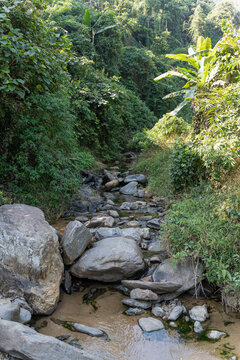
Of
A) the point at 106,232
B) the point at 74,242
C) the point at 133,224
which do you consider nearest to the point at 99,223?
the point at 106,232

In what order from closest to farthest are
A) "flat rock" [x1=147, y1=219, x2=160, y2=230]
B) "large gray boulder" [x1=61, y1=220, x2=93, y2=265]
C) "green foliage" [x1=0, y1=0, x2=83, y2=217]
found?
"large gray boulder" [x1=61, y1=220, x2=93, y2=265] → "green foliage" [x1=0, y1=0, x2=83, y2=217] → "flat rock" [x1=147, y1=219, x2=160, y2=230]

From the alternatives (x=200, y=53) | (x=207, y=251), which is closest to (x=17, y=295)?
(x=207, y=251)

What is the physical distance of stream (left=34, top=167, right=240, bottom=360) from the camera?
9.50 feet

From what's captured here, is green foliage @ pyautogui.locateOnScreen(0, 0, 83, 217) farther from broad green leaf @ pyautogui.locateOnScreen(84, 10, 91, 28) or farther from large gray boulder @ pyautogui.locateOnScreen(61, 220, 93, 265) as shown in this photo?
broad green leaf @ pyautogui.locateOnScreen(84, 10, 91, 28)

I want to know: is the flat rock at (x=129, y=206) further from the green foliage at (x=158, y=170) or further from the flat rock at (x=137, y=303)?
the flat rock at (x=137, y=303)

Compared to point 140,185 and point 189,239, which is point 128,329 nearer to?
point 189,239

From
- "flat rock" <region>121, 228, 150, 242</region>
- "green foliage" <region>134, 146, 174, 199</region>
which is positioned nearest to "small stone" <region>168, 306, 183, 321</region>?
"flat rock" <region>121, 228, 150, 242</region>

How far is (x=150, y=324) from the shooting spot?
327cm

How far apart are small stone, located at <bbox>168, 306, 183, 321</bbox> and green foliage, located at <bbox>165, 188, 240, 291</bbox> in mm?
545

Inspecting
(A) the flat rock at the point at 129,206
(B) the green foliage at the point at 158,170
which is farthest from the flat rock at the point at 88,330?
(B) the green foliage at the point at 158,170

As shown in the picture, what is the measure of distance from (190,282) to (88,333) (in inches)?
58.5

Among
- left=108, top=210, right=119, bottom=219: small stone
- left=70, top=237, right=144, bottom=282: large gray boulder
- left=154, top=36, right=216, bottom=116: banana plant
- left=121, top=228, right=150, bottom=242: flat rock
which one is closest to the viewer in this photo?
left=70, top=237, right=144, bottom=282: large gray boulder

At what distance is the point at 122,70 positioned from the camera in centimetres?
1936

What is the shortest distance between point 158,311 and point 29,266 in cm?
166
